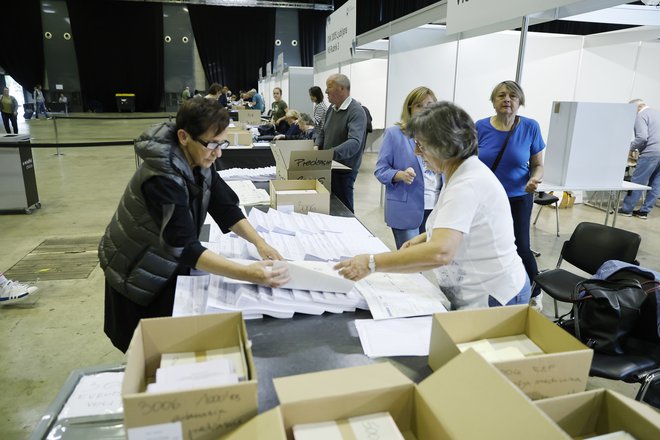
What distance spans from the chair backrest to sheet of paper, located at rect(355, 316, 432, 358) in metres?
1.62

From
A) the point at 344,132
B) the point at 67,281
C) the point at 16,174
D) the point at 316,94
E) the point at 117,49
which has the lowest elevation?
the point at 67,281

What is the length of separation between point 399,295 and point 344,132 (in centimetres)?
240

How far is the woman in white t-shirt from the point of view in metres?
1.21

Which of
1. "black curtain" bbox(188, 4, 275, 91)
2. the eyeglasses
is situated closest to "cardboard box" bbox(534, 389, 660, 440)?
the eyeglasses

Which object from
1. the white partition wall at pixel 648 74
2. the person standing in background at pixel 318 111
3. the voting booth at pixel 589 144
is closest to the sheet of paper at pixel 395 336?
the voting booth at pixel 589 144

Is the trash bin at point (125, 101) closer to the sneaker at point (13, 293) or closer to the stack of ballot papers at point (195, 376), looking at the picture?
the sneaker at point (13, 293)

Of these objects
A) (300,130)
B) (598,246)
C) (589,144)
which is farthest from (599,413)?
(300,130)

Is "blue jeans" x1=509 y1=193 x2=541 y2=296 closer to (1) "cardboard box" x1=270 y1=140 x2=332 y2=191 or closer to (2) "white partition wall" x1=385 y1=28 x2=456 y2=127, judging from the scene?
(1) "cardboard box" x1=270 y1=140 x2=332 y2=191

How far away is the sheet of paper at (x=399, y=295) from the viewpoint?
48.9 inches

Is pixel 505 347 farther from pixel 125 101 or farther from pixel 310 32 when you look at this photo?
pixel 125 101

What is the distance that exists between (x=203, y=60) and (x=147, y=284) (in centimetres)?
1821

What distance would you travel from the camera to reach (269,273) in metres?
1.23

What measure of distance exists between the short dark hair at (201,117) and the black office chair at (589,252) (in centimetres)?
182

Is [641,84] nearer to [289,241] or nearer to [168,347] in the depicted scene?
[289,241]
